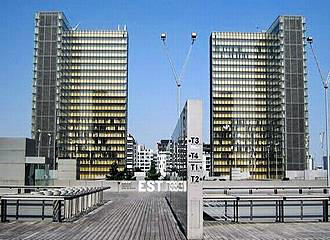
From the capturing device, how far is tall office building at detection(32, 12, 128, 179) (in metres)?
117

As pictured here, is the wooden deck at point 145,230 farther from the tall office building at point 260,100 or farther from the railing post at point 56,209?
the tall office building at point 260,100

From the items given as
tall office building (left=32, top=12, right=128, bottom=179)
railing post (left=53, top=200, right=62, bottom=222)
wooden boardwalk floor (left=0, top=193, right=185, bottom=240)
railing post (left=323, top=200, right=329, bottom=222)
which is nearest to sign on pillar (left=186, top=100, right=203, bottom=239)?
wooden boardwalk floor (left=0, top=193, right=185, bottom=240)

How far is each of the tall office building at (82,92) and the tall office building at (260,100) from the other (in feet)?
84.2

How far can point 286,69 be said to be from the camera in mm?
115562

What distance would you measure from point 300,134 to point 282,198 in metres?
102

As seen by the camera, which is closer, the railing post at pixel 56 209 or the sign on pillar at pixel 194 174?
the sign on pillar at pixel 194 174

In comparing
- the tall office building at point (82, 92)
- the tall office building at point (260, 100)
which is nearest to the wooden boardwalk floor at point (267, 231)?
the tall office building at point (260, 100)

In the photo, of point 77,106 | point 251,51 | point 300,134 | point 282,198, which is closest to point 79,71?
point 77,106

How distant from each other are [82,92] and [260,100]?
4656 cm

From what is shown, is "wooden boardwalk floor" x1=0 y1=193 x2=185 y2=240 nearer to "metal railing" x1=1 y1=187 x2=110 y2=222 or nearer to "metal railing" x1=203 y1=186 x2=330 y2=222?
"metal railing" x1=1 y1=187 x2=110 y2=222

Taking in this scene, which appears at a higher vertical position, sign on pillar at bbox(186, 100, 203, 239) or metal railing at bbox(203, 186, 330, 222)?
sign on pillar at bbox(186, 100, 203, 239)

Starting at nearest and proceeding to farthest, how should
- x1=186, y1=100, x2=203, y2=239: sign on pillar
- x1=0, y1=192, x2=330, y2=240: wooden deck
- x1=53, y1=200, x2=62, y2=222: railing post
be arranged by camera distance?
1. x1=186, y1=100, x2=203, y2=239: sign on pillar
2. x1=0, y1=192, x2=330, y2=240: wooden deck
3. x1=53, y1=200, x2=62, y2=222: railing post

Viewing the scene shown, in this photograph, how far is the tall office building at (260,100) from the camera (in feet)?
376

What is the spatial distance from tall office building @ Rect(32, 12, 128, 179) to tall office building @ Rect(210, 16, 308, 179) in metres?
25.7
